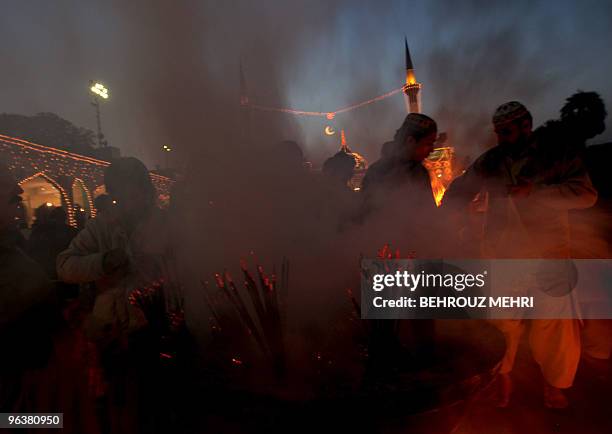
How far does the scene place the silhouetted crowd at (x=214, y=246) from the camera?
5.87 ft

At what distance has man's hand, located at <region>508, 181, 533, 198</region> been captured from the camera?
2.27m

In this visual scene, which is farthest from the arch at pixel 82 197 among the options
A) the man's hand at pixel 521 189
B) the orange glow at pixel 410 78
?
the orange glow at pixel 410 78

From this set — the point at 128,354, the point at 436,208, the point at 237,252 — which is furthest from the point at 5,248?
the point at 436,208

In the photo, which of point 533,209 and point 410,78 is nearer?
point 533,209

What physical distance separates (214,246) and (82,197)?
11379mm

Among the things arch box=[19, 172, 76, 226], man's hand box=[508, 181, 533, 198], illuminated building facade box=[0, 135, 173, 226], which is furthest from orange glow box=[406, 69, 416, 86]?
man's hand box=[508, 181, 533, 198]

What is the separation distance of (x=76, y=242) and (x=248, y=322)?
1367 millimetres

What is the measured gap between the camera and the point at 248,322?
1518mm

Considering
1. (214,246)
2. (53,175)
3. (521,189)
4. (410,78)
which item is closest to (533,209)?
(521,189)

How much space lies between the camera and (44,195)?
35.4 ft

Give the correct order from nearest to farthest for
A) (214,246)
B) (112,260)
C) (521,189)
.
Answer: (112,260), (521,189), (214,246)

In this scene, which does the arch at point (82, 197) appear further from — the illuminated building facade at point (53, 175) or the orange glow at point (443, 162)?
the orange glow at point (443, 162)

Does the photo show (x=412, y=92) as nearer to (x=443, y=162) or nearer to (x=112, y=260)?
(x=443, y=162)

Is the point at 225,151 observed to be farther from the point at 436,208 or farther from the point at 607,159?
the point at 607,159
